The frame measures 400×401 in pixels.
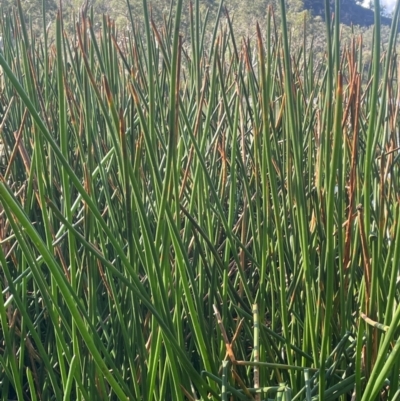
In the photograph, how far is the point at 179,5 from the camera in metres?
0.43

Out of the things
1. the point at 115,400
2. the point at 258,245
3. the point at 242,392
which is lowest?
the point at 115,400

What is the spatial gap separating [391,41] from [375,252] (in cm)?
18

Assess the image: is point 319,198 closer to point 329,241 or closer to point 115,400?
point 329,241

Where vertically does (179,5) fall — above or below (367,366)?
above

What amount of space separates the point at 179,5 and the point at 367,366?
38cm

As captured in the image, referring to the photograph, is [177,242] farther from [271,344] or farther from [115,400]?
[115,400]

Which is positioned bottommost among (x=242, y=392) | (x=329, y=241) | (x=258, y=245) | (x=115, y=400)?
(x=115, y=400)

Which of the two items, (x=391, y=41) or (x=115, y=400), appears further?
(x=115, y=400)

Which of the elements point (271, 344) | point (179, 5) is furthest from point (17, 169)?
point (179, 5)

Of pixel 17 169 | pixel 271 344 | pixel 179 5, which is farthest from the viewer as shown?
pixel 17 169

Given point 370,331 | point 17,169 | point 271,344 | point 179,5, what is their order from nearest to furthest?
point 179,5 < point 370,331 < point 271,344 < point 17,169

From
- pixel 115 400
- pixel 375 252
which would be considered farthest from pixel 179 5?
pixel 115 400

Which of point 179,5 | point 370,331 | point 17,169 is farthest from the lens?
point 17,169

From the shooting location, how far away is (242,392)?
612mm
